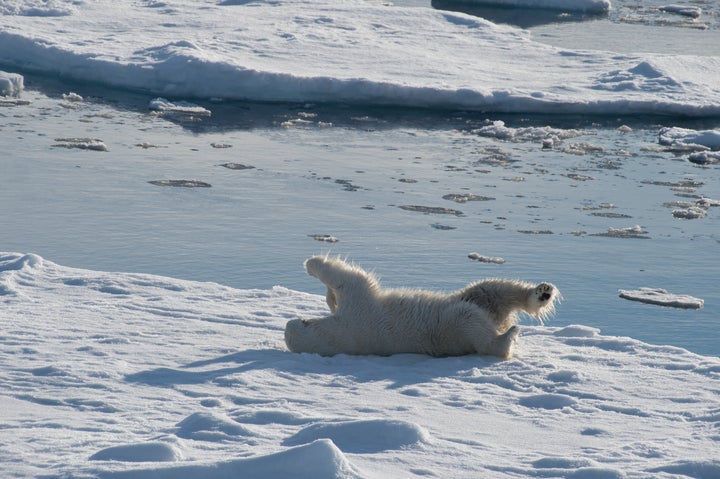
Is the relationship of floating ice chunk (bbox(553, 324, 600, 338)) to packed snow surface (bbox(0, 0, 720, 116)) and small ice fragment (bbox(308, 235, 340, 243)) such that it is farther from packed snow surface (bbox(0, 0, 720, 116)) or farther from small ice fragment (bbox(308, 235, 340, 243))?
packed snow surface (bbox(0, 0, 720, 116))

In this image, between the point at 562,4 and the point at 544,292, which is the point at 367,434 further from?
the point at 562,4

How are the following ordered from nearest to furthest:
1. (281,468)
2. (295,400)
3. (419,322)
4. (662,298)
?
(281,468) → (295,400) → (419,322) → (662,298)

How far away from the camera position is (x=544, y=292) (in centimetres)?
491

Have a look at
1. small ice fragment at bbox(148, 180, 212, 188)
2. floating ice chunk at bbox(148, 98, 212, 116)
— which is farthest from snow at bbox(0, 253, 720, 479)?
floating ice chunk at bbox(148, 98, 212, 116)

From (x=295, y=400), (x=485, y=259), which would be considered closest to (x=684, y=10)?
(x=485, y=259)

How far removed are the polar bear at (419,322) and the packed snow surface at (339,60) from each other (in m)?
7.79

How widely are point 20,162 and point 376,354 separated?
581cm

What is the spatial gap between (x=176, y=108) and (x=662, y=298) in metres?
7.24

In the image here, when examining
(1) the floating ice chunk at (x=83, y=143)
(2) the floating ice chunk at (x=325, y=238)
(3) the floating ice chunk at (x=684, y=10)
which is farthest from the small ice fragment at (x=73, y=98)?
(3) the floating ice chunk at (x=684, y=10)

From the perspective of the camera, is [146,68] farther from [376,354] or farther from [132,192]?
[376,354]

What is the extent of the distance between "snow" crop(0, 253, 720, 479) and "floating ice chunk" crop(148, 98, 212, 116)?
21.2 feet

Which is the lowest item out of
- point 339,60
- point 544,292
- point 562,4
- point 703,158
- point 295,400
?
point 295,400

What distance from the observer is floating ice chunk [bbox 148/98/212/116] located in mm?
12336

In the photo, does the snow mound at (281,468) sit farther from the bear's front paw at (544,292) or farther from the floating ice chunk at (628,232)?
the floating ice chunk at (628,232)
